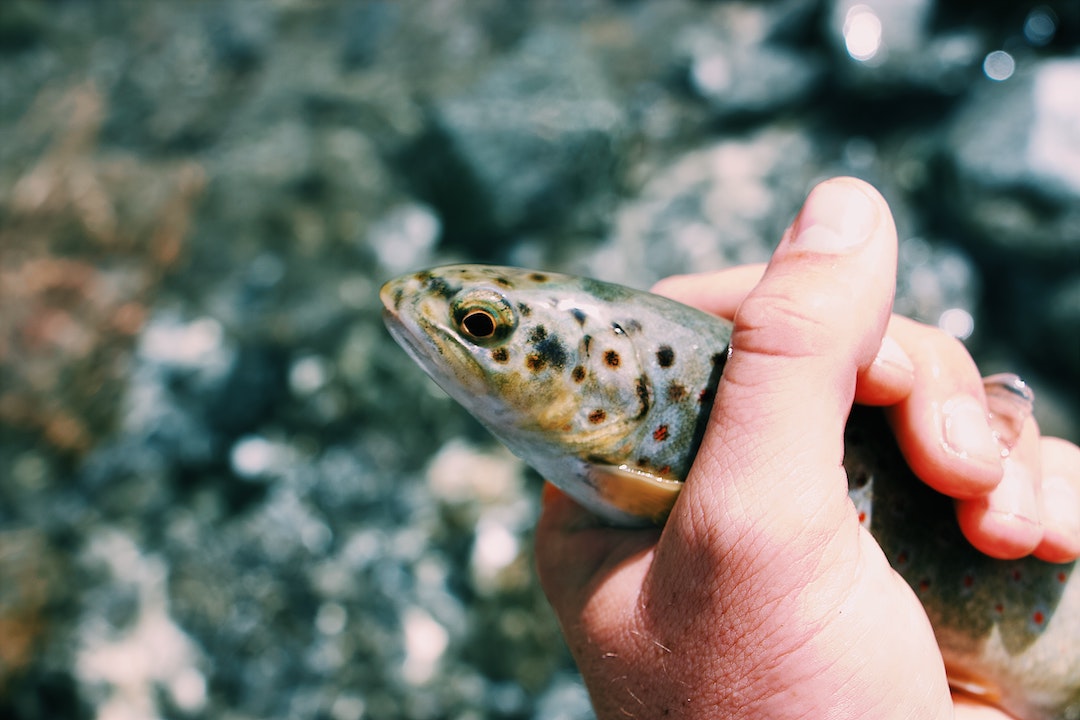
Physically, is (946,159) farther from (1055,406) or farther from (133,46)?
(133,46)

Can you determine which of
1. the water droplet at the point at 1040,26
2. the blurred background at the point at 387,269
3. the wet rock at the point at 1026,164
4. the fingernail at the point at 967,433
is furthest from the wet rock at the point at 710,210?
the fingernail at the point at 967,433

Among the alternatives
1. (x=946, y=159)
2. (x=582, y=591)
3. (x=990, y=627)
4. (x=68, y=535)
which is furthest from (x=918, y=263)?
(x=68, y=535)

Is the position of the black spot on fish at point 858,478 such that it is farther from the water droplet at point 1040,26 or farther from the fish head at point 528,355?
the water droplet at point 1040,26

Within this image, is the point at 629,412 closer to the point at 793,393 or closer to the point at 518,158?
the point at 793,393

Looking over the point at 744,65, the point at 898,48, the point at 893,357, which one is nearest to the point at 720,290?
the point at 893,357

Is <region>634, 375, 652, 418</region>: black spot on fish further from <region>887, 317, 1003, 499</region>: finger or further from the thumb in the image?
<region>887, 317, 1003, 499</region>: finger
